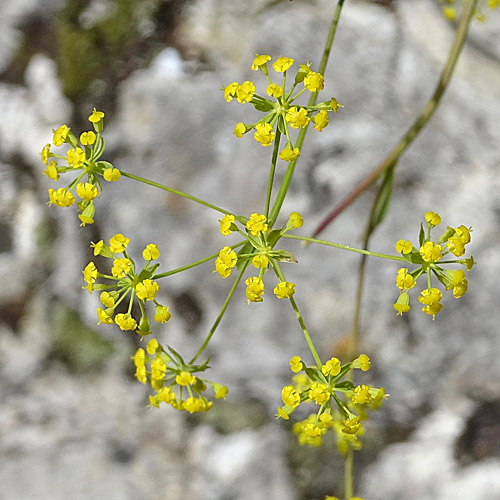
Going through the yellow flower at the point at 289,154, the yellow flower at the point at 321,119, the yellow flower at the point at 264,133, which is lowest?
the yellow flower at the point at 289,154

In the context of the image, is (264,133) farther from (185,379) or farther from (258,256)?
(185,379)

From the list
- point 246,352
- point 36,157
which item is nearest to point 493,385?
point 246,352

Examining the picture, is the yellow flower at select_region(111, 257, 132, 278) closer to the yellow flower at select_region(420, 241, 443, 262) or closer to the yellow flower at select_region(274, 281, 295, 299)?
the yellow flower at select_region(274, 281, 295, 299)

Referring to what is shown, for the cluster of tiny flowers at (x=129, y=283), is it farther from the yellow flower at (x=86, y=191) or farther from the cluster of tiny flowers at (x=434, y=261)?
the cluster of tiny flowers at (x=434, y=261)

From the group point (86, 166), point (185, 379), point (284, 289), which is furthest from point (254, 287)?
point (86, 166)

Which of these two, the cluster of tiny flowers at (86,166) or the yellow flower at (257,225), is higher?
the cluster of tiny flowers at (86,166)

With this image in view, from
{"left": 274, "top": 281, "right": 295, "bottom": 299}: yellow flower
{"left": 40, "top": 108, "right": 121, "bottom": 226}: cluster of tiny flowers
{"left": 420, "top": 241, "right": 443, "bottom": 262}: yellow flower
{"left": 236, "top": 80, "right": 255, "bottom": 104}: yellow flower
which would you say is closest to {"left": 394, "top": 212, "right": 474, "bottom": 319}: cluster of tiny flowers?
{"left": 420, "top": 241, "right": 443, "bottom": 262}: yellow flower

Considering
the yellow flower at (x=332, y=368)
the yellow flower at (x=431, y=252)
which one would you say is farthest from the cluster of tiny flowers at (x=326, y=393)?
the yellow flower at (x=431, y=252)

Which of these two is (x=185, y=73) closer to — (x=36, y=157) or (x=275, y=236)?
(x=36, y=157)
